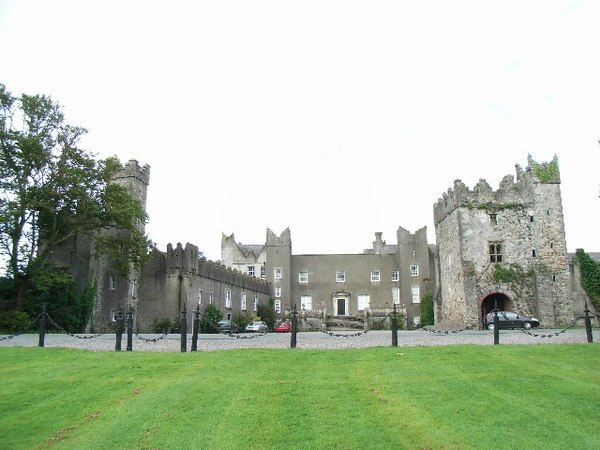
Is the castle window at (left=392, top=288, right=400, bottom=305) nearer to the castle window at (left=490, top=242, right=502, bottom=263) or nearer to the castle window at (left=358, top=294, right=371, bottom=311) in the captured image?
the castle window at (left=358, top=294, right=371, bottom=311)

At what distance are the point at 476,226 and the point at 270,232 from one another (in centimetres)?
2969

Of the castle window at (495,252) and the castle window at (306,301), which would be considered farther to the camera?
the castle window at (306,301)

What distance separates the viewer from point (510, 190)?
138 ft

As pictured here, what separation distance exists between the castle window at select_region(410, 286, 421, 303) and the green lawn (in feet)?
161

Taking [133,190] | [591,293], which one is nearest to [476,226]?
[591,293]

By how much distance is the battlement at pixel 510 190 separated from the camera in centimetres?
4188

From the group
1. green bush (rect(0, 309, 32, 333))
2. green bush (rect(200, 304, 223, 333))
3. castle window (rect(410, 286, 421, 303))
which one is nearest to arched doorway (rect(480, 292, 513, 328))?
green bush (rect(200, 304, 223, 333))

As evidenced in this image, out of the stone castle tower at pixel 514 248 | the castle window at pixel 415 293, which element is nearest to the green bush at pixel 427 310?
the castle window at pixel 415 293

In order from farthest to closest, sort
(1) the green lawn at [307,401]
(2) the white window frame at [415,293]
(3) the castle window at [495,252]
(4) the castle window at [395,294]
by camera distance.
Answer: (4) the castle window at [395,294], (2) the white window frame at [415,293], (3) the castle window at [495,252], (1) the green lawn at [307,401]

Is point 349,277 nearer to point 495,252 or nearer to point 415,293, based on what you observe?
point 415,293

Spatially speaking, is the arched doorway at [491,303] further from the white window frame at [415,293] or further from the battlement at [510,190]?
the white window frame at [415,293]

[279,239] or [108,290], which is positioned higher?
[279,239]

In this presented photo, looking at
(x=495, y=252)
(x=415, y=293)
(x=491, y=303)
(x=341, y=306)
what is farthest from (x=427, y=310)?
(x=495, y=252)

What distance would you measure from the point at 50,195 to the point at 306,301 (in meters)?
35.7
